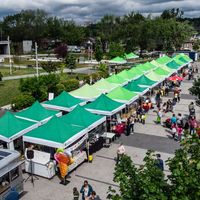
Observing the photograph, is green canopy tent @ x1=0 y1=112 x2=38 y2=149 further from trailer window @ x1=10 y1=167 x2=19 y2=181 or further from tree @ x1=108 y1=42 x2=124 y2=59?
tree @ x1=108 y1=42 x2=124 y2=59

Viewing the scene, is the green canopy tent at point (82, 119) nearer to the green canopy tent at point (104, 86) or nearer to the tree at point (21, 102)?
the green canopy tent at point (104, 86)

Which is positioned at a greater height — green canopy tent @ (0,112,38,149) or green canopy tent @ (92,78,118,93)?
green canopy tent @ (92,78,118,93)

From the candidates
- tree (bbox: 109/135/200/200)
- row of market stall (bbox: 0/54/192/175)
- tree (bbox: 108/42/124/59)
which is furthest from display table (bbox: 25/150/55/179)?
tree (bbox: 108/42/124/59)

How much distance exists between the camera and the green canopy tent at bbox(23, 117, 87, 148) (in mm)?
13863

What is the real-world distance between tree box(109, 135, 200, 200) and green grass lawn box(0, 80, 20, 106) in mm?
22498

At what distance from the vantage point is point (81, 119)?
16.3 meters

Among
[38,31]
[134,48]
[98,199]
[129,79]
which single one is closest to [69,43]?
[38,31]

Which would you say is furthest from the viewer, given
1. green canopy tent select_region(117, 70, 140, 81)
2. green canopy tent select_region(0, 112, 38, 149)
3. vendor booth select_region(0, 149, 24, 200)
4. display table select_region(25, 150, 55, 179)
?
green canopy tent select_region(117, 70, 140, 81)

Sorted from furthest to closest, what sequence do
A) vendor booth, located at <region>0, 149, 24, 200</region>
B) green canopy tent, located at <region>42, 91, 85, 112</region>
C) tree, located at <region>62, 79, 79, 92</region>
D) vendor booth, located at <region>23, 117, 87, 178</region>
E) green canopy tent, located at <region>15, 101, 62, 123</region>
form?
tree, located at <region>62, 79, 79, 92</region>
green canopy tent, located at <region>42, 91, 85, 112</region>
green canopy tent, located at <region>15, 101, 62, 123</region>
vendor booth, located at <region>23, 117, 87, 178</region>
vendor booth, located at <region>0, 149, 24, 200</region>

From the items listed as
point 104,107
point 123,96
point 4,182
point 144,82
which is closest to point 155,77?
point 144,82

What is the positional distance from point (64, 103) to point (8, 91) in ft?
44.5

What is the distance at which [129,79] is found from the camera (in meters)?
29.1

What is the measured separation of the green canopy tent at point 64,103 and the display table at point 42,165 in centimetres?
636

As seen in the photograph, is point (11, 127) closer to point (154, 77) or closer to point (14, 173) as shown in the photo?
point (14, 173)
